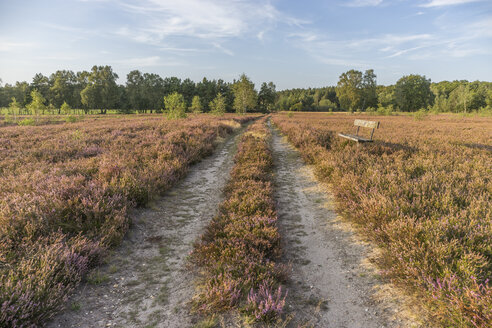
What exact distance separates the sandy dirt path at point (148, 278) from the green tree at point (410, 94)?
10145 centimetres

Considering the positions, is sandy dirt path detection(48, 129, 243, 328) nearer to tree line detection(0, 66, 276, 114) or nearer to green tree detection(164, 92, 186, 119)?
green tree detection(164, 92, 186, 119)

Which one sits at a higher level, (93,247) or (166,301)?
(93,247)

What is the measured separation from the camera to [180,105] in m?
29.6

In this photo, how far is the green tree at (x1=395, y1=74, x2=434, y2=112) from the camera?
83.4m

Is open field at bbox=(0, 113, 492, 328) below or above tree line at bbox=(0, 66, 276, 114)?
below

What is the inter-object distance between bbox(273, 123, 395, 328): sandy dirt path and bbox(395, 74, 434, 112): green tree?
99.3 metres

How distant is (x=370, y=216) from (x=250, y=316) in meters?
2.95

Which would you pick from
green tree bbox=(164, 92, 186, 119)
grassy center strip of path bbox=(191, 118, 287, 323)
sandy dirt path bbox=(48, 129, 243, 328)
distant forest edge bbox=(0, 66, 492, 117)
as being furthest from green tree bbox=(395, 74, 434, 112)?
sandy dirt path bbox=(48, 129, 243, 328)

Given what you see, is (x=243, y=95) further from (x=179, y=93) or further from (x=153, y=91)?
(x=153, y=91)

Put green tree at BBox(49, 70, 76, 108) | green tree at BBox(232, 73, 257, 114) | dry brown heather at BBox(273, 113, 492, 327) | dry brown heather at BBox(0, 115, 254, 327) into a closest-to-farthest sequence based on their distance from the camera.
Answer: dry brown heather at BBox(0, 115, 254, 327), dry brown heather at BBox(273, 113, 492, 327), green tree at BBox(232, 73, 257, 114), green tree at BBox(49, 70, 76, 108)

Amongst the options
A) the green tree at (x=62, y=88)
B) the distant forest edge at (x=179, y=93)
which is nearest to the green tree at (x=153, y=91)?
the distant forest edge at (x=179, y=93)

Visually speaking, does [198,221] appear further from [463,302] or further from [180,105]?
[180,105]

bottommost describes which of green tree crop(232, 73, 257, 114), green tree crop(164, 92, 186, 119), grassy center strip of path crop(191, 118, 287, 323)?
grassy center strip of path crop(191, 118, 287, 323)

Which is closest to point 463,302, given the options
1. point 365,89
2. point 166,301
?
point 166,301
